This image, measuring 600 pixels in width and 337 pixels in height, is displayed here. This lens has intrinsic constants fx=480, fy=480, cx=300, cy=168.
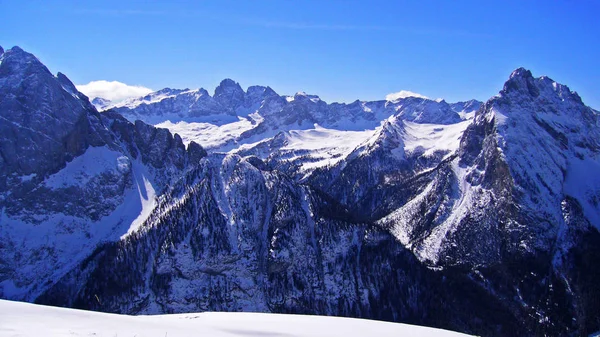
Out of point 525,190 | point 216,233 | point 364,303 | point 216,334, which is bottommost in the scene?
point 364,303

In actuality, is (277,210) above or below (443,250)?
above

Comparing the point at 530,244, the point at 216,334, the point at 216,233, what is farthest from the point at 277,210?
the point at 216,334

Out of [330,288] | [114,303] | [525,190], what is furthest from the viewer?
[525,190]

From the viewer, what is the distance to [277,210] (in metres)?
172

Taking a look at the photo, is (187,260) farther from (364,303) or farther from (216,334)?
(216,334)

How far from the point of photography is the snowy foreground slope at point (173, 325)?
35.0 metres

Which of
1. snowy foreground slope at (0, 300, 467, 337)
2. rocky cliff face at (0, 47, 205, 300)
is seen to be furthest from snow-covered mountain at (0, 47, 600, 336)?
snowy foreground slope at (0, 300, 467, 337)

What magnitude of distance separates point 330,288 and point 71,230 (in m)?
99.2

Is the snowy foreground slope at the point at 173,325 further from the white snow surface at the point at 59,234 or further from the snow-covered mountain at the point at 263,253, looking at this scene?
the white snow surface at the point at 59,234

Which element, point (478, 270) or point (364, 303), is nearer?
point (364, 303)

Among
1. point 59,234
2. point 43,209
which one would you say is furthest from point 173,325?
point 43,209

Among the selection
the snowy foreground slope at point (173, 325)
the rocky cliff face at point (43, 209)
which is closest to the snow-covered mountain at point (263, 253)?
the rocky cliff face at point (43, 209)

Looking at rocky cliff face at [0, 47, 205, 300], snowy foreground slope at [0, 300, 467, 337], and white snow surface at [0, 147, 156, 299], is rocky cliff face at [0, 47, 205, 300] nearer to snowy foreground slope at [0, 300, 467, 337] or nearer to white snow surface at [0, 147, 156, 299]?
white snow surface at [0, 147, 156, 299]

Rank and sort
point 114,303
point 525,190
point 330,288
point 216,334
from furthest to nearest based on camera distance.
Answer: point 525,190, point 330,288, point 114,303, point 216,334
